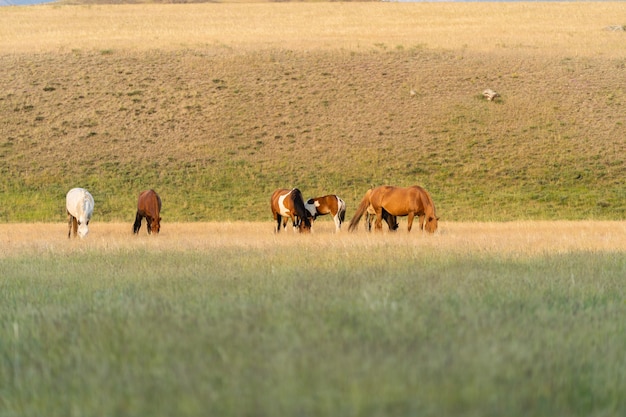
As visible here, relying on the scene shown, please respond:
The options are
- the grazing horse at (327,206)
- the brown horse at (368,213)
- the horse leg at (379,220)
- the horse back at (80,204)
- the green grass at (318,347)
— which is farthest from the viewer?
the grazing horse at (327,206)

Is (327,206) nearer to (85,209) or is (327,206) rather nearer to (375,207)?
(375,207)

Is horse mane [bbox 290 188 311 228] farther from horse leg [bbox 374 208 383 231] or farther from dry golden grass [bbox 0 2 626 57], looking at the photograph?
dry golden grass [bbox 0 2 626 57]

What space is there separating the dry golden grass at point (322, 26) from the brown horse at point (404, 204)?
42.3 m

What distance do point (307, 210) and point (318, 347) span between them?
1857cm

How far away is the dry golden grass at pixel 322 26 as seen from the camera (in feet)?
215

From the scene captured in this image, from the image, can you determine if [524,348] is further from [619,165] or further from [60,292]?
[619,165]

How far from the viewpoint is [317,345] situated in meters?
5.61

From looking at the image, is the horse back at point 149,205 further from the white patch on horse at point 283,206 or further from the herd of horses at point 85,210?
the white patch on horse at point 283,206

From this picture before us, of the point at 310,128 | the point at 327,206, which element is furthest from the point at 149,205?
the point at 310,128

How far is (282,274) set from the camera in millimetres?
10578

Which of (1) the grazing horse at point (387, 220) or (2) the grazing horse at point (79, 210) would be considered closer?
(2) the grazing horse at point (79, 210)

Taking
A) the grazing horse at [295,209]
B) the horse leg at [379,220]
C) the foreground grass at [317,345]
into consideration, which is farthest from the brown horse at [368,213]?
the foreground grass at [317,345]

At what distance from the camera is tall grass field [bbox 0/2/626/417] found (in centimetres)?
496

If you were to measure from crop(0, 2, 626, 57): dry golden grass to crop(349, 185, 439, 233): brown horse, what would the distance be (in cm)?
4233
